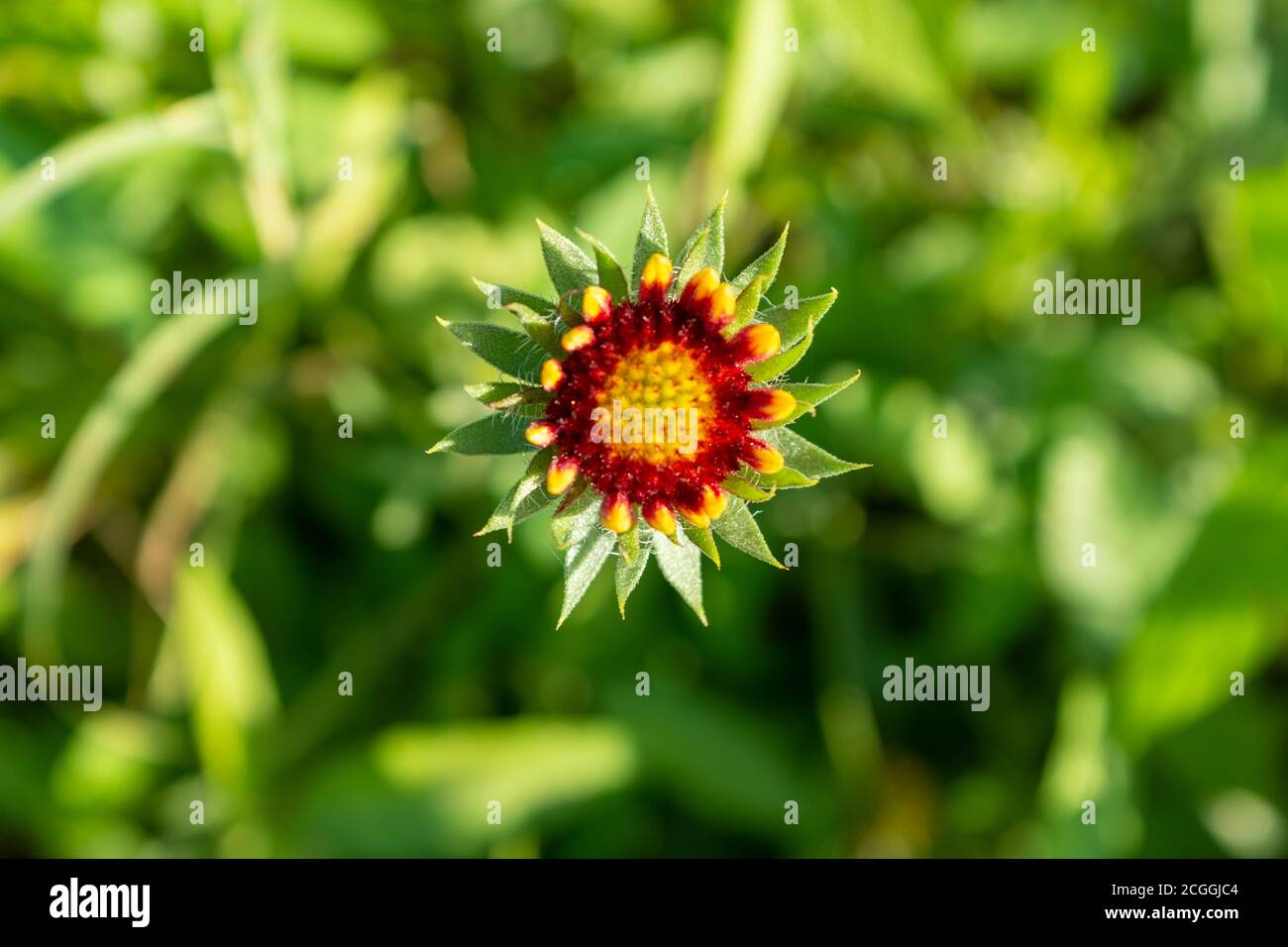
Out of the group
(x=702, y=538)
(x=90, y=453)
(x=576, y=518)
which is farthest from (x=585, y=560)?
(x=90, y=453)

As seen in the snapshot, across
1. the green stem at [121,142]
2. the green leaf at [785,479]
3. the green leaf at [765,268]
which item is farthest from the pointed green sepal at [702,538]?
the green stem at [121,142]

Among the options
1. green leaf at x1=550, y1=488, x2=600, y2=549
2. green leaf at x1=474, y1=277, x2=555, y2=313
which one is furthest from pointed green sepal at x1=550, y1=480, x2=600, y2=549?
green leaf at x1=474, y1=277, x2=555, y2=313

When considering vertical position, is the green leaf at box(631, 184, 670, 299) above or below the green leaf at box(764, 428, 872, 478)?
above

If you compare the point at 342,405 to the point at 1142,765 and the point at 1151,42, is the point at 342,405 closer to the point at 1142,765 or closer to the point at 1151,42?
the point at 1142,765

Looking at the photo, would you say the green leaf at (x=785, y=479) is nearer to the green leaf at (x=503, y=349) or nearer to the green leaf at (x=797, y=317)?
the green leaf at (x=797, y=317)

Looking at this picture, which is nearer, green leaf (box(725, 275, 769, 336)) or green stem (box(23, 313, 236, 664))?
green leaf (box(725, 275, 769, 336))

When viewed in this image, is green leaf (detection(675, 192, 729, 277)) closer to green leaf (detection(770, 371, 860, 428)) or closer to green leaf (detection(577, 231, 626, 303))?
green leaf (detection(577, 231, 626, 303))

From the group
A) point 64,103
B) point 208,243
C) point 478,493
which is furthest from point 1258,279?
point 64,103

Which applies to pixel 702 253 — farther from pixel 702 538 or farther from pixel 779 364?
pixel 702 538
